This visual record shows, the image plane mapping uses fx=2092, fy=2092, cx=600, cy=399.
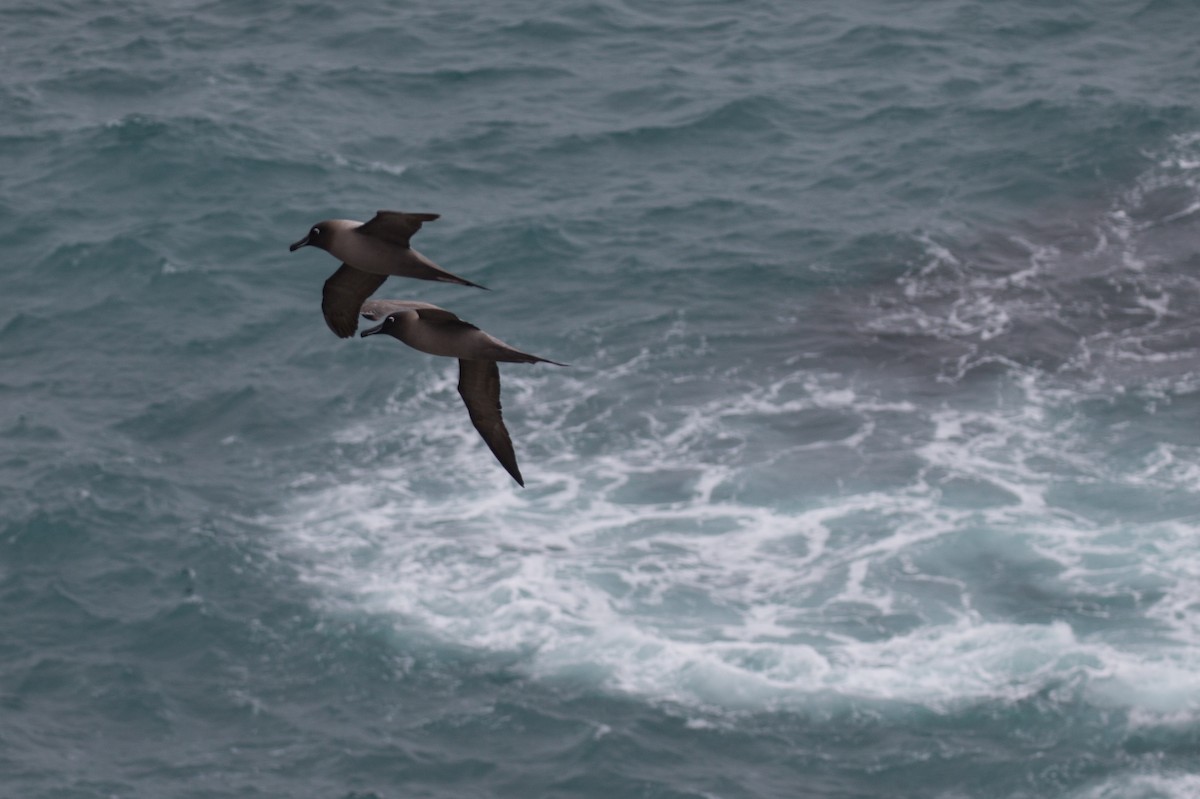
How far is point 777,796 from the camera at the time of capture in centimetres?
6356

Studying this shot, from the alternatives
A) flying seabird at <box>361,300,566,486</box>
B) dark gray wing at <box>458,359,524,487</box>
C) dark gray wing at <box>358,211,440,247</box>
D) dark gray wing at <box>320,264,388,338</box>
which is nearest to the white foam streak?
dark gray wing at <box>458,359,524,487</box>

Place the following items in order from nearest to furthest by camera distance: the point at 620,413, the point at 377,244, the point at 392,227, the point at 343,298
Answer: the point at 392,227, the point at 377,244, the point at 343,298, the point at 620,413

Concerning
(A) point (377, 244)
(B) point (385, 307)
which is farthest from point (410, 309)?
(A) point (377, 244)

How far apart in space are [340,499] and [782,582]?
1680 cm

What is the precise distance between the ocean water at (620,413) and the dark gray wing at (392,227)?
123 ft

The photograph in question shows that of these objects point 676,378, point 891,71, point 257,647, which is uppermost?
point 891,71

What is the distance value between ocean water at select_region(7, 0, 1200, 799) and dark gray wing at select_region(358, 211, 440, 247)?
37.4m

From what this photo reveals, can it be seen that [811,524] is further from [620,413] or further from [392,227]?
[392,227]

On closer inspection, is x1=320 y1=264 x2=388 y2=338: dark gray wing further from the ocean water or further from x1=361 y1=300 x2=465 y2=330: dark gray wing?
the ocean water

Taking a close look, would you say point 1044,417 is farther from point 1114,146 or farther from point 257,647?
point 257,647

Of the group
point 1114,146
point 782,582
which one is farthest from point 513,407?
point 1114,146

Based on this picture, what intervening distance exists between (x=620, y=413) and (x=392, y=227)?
2001 inches

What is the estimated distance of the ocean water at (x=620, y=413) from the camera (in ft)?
221

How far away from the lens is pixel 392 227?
29.7 m
